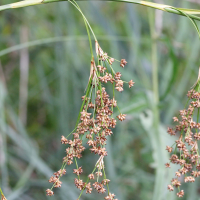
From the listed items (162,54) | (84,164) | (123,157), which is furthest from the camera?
(162,54)

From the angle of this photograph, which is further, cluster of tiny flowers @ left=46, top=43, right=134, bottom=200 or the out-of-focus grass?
the out-of-focus grass

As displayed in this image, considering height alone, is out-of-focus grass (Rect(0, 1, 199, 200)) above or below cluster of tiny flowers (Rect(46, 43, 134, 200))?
above

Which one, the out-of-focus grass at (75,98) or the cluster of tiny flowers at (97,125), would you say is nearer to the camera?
the cluster of tiny flowers at (97,125)

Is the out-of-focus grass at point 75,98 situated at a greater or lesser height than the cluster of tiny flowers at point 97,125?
greater

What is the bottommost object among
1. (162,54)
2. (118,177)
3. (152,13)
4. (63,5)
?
(118,177)

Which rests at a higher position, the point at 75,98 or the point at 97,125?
the point at 75,98

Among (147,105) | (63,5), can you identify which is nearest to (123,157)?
(147,105)

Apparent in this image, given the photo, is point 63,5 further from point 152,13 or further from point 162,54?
point 162,54

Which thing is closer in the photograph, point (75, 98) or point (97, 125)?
point (97, 125)
